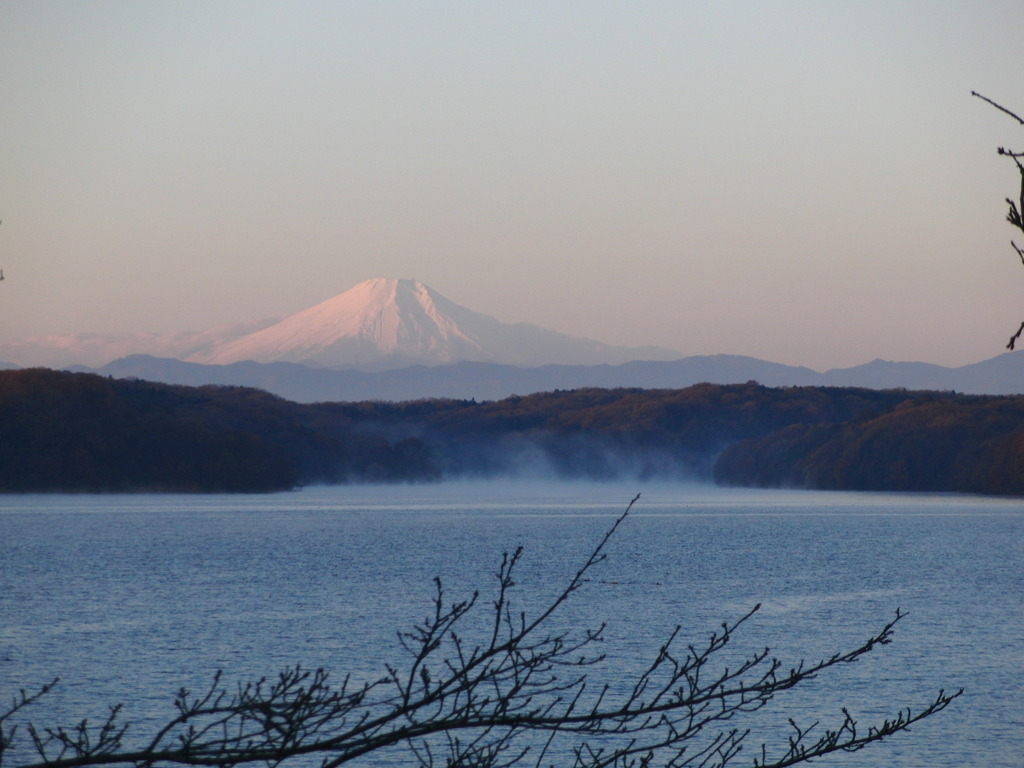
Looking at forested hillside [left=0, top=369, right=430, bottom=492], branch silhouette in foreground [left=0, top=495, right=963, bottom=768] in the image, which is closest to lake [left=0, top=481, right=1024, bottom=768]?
branch silhouette in foreground [left=0, top=495, right=963, bottom=768]

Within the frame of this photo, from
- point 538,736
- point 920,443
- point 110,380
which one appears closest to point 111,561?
point 538,736

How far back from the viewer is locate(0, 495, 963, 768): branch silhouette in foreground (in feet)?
16.5

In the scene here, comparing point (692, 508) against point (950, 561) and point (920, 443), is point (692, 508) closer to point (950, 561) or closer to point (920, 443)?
point (920, 443)

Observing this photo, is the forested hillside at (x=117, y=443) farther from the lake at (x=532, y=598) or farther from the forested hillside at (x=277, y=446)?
the lake at (x=532, y=598)

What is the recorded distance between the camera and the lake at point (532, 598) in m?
25.2

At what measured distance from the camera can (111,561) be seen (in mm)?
61156

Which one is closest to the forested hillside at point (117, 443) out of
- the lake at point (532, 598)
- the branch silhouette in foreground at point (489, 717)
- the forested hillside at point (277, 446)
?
the forested hillside at point (277, 446)

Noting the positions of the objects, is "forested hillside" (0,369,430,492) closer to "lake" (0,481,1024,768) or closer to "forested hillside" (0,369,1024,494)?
"forested hillside" (0,369,1024,494)

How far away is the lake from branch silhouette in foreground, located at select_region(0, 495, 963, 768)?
3.50ft

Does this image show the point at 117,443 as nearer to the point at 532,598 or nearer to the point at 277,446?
the point at 277,446

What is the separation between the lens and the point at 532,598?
45.4 meters

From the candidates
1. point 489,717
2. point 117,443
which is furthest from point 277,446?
point 489,717

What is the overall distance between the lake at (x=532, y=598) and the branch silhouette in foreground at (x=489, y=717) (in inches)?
42.0

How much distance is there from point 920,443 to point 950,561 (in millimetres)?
92061
